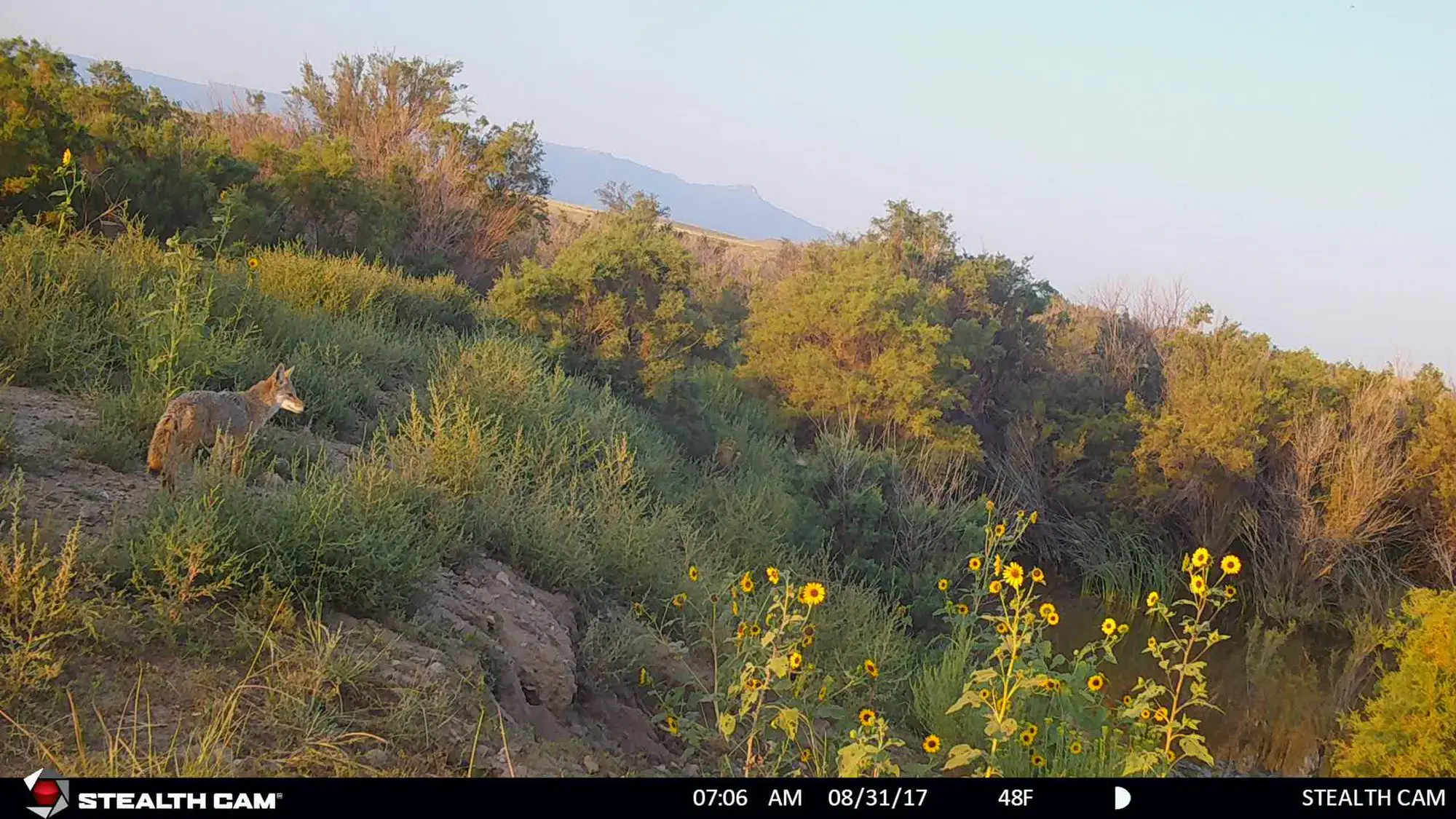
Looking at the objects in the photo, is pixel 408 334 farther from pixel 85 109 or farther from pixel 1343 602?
pixel 1343 602

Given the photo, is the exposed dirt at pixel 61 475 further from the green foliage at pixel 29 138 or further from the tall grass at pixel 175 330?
the green foliage at pixel 29 138

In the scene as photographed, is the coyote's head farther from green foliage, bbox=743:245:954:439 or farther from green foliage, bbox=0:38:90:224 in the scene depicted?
green foliage, bbox=743:245:954:439

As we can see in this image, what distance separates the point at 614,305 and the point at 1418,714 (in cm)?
847

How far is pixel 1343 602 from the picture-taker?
420 inches

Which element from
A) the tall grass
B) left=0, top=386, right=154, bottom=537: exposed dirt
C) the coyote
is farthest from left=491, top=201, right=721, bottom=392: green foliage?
the coyote

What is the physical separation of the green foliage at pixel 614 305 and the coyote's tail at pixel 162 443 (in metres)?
6.39

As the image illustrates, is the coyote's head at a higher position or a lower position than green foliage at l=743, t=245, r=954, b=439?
lower

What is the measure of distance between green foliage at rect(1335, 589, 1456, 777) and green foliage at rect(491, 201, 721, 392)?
7.35m

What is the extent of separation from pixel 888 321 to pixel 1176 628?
17.9 ft

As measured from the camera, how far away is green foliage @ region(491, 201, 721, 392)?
1050 centimetres

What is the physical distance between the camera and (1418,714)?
5336 mm
